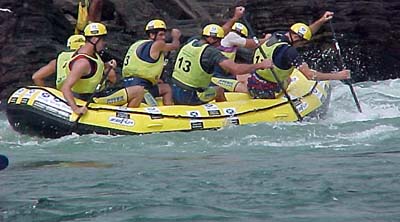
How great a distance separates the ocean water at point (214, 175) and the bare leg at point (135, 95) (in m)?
0.94

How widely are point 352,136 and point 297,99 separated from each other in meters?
2.19

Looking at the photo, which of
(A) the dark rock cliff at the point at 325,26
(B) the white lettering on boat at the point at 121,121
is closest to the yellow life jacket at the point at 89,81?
(B) the white lettering on boat at the point at 121,121

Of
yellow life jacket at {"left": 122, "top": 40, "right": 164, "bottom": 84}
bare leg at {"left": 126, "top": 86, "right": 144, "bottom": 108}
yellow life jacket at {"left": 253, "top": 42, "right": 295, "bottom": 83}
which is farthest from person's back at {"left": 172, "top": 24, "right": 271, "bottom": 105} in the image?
yellow life jacket at {"left": 253, "top": 42, "right": 295, "bottom": 83}

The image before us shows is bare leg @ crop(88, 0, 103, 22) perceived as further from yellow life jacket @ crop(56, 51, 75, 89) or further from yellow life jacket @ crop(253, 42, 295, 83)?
yellow life jacket @ crop(253, 42, 295, 83)

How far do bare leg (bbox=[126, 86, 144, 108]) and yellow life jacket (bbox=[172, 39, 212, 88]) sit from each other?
55cm

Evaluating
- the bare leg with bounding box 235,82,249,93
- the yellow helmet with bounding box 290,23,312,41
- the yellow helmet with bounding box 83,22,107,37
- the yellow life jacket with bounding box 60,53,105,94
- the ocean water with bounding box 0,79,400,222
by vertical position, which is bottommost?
the ocean water with bounding box 0,79,400,222

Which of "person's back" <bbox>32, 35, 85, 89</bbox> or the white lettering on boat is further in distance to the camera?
"person's back" <bbox>32, 35, 85, 89</bbox>

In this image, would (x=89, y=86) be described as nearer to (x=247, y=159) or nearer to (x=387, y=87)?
(x=247, y=159)

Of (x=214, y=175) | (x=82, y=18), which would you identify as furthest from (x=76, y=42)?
(x=214, y=175)

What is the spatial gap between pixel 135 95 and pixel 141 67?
14.6 inches

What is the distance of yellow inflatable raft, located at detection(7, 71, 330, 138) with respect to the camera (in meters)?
11.8

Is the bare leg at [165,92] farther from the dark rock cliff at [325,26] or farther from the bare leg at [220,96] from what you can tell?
the dark rock cliff at [325,26]

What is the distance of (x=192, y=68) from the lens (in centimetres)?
1247

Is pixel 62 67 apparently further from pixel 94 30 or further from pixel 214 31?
pixel 214 31
